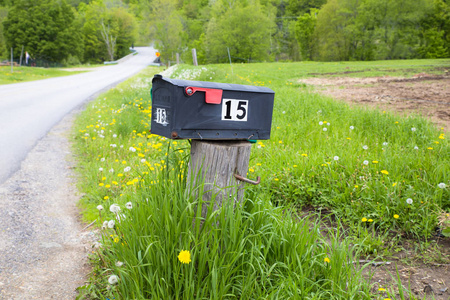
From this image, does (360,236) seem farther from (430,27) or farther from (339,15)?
(339,15)

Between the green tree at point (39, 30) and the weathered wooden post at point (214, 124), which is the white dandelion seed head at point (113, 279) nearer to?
the weathered wooden post at point (214, 124)

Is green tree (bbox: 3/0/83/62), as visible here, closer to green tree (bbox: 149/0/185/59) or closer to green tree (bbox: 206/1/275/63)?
green tree (bbox: 149/0/185/59)

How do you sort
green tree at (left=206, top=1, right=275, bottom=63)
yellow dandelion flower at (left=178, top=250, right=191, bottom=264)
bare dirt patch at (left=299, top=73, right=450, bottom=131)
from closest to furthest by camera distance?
1. yellow dandelion flower at (left=178, top=250, right=191, bottom=264)
2. bare dirt patch at (left=299, top=73, right=450, bottom=131)
3. green tree at (left=206, top=1, right=275, bottom=63)

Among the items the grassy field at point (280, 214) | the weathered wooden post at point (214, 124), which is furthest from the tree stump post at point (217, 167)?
the grassy field at point (280, 214)

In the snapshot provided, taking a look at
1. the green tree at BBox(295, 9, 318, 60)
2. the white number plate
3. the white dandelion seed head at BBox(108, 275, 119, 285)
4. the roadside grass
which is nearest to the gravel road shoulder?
the white dandelion seed head at BBox(108, 275, 119, 285)

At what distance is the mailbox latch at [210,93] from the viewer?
177cm

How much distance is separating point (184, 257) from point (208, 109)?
0.77 metres

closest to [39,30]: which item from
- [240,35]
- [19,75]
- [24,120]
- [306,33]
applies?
[19,75]

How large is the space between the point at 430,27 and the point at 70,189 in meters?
42.0

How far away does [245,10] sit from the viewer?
4572 centimetres

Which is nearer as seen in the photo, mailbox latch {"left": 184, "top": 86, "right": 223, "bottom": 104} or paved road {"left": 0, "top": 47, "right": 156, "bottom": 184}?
mailbox latch {"left": 184, "top": 86, "right": 223, "bottom": 104}

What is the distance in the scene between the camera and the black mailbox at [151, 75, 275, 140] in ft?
5.85

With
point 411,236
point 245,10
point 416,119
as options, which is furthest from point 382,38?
point 411,236

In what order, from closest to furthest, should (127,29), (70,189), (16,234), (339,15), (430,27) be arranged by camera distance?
(16,234), (70,189), (430,27), (339,15), (127,29)
